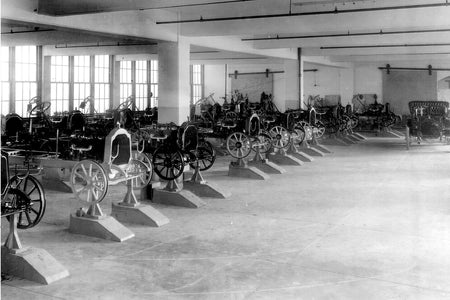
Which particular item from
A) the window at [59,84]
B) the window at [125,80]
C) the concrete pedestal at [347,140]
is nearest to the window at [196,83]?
the window at [125,80]

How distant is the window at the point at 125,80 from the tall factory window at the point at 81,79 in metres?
1.91

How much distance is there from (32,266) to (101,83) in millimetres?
17148

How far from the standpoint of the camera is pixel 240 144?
934cm

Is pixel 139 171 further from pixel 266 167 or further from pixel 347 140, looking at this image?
pixel 347 140

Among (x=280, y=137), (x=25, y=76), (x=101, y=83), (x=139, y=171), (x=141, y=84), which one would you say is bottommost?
(x=139, y=171)

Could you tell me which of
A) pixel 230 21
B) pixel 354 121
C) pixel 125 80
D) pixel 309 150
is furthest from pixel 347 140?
pixel 125 80

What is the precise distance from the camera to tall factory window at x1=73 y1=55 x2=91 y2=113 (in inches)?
762

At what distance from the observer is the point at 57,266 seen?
4184 millimetres

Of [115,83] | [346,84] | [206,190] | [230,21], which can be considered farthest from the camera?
[346,84]

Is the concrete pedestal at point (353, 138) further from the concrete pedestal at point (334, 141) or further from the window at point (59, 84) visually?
the window at point (59, 84)

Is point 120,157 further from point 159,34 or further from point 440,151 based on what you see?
point 440,151

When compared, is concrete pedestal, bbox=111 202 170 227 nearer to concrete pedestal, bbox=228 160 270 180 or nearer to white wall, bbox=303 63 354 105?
concrete pedestal, bbox=228 160 270 180

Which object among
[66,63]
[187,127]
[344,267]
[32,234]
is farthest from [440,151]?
[66,63]

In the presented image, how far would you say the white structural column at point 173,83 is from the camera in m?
11.3
